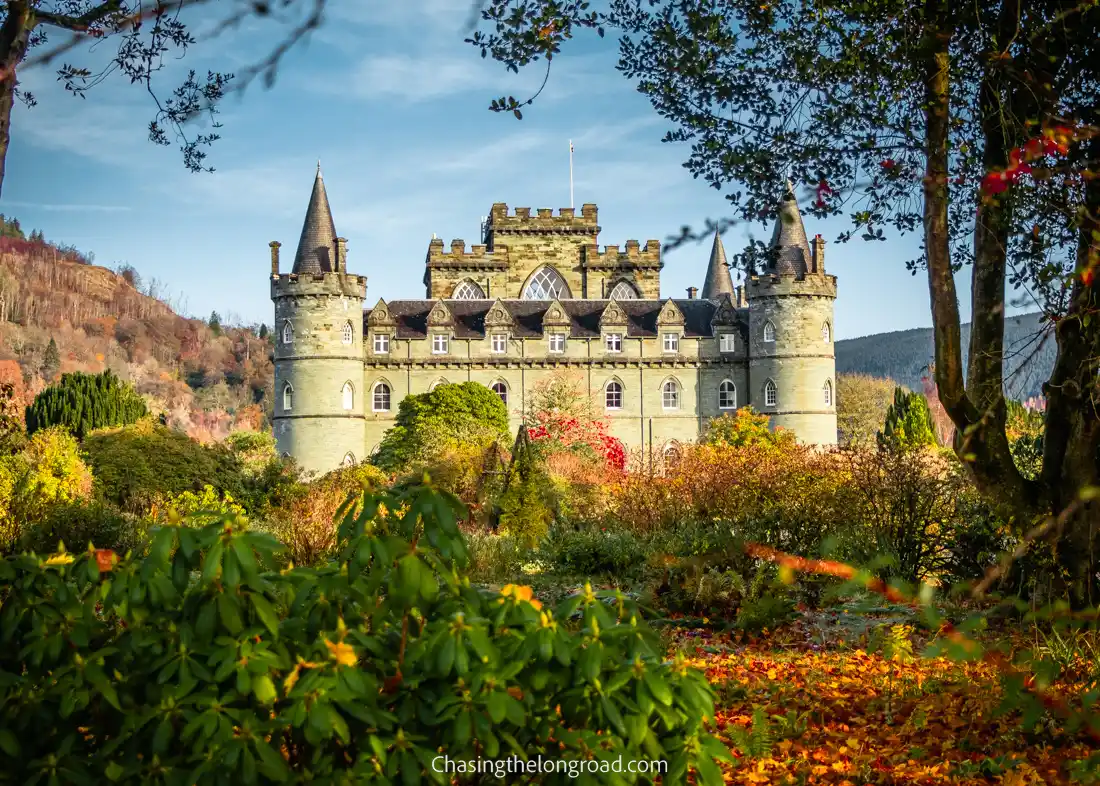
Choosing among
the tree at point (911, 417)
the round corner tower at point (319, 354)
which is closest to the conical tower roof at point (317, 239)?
the round corner tower at point (319, 354)

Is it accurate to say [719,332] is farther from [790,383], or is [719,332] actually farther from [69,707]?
[69,707]

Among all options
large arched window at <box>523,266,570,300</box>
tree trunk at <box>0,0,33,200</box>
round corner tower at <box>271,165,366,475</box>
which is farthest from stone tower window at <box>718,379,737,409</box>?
tree trunk at <box>0,0,33,200</box>

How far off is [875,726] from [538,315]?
145ft

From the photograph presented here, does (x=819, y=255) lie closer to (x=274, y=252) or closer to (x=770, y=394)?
(x=770, y=394)

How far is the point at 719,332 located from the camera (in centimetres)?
4784

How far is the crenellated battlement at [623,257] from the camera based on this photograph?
53.9m

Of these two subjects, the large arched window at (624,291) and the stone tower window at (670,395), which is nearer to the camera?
the stone tower window at (670,395)

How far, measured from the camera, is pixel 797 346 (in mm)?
46312

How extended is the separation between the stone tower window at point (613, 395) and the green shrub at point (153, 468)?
87.6 ft

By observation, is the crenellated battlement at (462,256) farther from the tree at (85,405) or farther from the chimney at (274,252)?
the tree at (85,405)

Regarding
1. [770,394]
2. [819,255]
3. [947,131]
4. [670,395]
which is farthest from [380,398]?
[947,131]

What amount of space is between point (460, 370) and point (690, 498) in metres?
33.2

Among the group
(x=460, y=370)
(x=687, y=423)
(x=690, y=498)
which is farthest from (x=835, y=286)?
(x=690, y=498)

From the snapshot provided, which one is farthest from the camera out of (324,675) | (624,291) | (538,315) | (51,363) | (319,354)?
(51,363)
